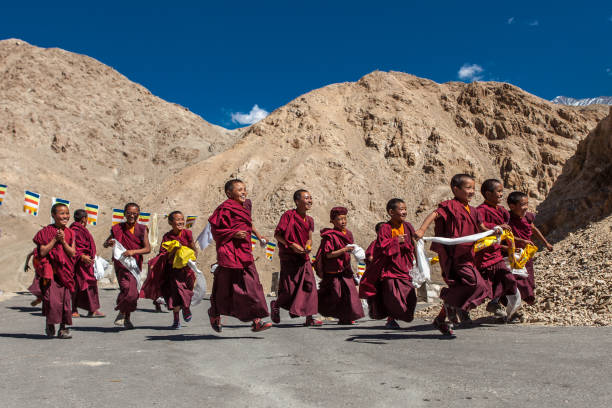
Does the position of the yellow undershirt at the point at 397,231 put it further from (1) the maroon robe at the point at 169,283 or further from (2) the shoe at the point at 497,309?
(1) the maroon robe at the point at 169,283

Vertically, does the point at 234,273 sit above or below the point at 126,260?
below

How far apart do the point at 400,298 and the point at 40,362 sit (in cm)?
406

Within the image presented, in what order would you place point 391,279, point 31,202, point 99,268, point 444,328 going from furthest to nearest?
point 31,202 < point 99,268 < point 391,279 < point 444,328

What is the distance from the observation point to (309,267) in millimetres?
7781

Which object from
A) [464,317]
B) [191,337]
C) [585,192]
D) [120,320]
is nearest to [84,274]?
[120,320]

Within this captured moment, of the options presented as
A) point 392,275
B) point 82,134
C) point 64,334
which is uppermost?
point 82,134

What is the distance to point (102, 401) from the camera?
3.25 metres

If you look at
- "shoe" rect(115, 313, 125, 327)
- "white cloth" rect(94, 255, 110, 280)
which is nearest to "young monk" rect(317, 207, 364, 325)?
"shoe" rect(115, 313, 125, 327)

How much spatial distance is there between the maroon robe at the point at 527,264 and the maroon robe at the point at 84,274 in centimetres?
619

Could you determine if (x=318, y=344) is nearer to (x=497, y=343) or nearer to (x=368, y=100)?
(x=497, y=343)

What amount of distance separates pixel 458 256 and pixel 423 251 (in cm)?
51

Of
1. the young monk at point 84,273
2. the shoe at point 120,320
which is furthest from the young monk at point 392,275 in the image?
the young monk at point 84,273

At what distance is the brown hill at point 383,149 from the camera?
40625 millimetres

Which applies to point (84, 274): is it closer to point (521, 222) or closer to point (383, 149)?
point (521, 222)
